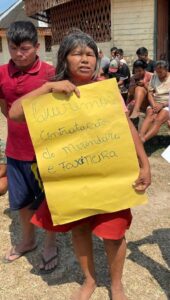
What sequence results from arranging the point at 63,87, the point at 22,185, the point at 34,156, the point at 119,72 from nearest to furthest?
the point at 63,87 → the point at 34,156 → the point at 22,185 → the point at 119,72

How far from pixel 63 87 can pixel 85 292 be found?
1.26 m

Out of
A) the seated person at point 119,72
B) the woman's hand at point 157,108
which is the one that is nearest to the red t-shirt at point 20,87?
the woman's hand at point 157,108

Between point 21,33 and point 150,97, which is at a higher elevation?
point 21,33

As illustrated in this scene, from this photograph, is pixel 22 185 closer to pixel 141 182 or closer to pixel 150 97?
pixel 141 182

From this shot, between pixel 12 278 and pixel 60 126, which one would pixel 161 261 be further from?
pixel 60 126

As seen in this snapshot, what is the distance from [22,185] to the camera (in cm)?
278

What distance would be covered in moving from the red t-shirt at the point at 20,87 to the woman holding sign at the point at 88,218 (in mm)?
386

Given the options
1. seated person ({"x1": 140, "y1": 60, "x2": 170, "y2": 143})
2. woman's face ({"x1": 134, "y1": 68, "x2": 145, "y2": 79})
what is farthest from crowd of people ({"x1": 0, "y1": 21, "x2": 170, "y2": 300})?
woman's face ({"x1": 134, "y1": 68, "x2": 145, "y2": 79})

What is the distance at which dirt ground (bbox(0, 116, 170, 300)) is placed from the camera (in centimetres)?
263

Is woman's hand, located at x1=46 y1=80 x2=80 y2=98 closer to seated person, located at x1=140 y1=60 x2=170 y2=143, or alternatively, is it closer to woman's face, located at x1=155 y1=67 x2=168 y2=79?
seated person, located at x1=140 y1=60 x2=170 y2=143

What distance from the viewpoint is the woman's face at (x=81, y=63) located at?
2.14 m

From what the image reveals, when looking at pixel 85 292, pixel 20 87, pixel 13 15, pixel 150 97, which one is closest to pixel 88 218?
pixel 85 292

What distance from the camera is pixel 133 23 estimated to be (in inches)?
443

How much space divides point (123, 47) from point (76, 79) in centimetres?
995
